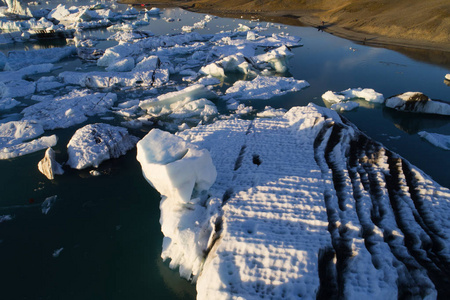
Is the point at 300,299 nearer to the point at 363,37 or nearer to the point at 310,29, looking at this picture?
the point at 363,37

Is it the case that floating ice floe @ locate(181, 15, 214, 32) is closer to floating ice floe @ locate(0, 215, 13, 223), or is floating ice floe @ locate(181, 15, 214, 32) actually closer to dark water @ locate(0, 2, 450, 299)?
dark water @ locate(0, 2, 450, 299)

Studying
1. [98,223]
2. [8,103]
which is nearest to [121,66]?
[8,103]

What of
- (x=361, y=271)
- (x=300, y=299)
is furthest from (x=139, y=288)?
(x=361, y=271)

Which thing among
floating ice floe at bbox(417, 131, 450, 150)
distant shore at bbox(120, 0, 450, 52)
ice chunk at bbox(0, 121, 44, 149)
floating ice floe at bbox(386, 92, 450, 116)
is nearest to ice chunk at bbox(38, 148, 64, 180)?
ice chunk at bbox(0, 121, 44, 149)

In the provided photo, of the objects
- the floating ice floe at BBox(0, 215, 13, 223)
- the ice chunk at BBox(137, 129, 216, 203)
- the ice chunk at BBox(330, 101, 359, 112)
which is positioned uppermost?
the ice chunk at BBox(137, 129, 216, 203)

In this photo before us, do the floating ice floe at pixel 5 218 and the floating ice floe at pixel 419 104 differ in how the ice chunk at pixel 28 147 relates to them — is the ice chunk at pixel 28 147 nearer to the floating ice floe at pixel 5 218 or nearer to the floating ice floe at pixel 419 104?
the floating ice floe at pixel 5 218

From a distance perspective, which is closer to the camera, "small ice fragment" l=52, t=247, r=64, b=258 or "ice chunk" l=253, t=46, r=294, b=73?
"small ice fragment" l=52, t=247, r=64, b=258

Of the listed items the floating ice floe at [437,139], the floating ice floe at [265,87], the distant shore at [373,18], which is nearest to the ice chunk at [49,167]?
the floating ice floe at [265,87]
